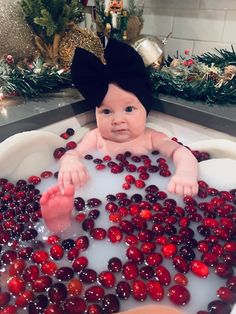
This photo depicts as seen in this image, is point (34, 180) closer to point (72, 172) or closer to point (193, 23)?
point (72, 172)

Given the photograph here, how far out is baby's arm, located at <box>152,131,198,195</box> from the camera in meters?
0.88

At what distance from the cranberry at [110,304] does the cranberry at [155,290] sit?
72 mm

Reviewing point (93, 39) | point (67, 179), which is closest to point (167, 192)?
point (67, 179)

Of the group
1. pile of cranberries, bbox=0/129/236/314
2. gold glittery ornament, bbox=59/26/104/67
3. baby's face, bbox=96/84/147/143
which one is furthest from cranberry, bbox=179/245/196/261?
gold glittery ornament, bbox=59/26/104/67

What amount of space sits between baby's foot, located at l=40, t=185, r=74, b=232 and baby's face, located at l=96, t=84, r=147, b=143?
0.37m

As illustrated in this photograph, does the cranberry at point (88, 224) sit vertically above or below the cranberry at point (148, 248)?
below

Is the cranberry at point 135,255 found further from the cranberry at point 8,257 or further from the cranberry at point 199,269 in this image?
the cranberry at point 8,257

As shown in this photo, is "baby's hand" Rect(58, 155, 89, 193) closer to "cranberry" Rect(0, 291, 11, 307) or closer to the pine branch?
"cranberry" Rect(0, 291, 11, 307)

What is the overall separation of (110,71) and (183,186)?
45cm

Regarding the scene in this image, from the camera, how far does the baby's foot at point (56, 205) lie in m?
0.73

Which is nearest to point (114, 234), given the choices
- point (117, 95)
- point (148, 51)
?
point (117, 95)

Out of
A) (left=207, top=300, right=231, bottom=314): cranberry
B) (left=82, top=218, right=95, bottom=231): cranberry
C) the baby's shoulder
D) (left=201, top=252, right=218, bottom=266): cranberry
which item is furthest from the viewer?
the baby's shoulder

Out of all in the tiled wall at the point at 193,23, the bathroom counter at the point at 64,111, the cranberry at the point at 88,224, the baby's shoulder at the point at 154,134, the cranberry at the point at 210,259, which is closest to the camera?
the cranberry at the point at 210,259

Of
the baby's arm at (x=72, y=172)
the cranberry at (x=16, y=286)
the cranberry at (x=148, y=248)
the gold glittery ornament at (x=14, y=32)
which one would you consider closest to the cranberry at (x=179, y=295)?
the cranberry at (x=148, y=248)
